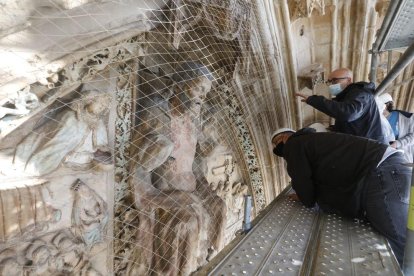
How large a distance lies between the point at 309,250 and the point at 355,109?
54.7 inches

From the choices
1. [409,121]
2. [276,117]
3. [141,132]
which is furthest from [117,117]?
[409,121]

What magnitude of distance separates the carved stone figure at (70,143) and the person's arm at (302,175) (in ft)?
3.90

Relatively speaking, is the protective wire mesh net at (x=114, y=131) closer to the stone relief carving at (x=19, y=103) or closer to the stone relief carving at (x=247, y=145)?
the stone relief carving at (x=19, y=103)

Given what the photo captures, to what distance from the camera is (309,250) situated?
1.28 meters

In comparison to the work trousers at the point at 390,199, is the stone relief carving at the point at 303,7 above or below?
above

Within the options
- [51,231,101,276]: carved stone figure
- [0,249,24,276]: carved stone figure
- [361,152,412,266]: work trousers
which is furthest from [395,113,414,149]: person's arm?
[0,249,24,276]: carved stone figure

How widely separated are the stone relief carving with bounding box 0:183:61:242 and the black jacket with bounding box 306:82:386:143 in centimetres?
200

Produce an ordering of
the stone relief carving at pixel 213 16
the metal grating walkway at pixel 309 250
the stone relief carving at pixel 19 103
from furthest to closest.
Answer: the stone relief carving at pixel 213 16 < the stone relief carving at pixel 19 103 < the metal grating walkway at pixel 309 250

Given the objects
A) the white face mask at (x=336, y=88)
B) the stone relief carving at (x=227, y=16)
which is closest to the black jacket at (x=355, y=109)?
the white face mask at (x=336, y=88)

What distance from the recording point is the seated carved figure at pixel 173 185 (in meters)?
2.12

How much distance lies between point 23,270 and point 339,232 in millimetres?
1610

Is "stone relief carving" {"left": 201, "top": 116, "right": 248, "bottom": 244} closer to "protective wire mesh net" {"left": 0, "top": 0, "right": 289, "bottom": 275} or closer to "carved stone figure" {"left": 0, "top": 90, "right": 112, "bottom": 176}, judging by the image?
"protective wire mesh net" {"left": 0, "top": 0, "right": 289, "bottom": 275}

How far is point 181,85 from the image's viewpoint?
89.9 inches

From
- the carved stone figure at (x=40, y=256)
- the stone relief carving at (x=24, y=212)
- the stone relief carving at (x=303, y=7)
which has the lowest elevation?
the carved stone figure at (x=40, y=256)
